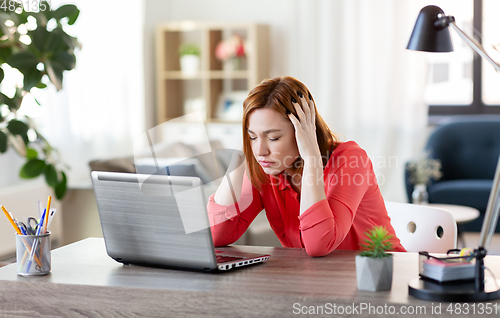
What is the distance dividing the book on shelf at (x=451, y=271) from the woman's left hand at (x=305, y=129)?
0.46 metres

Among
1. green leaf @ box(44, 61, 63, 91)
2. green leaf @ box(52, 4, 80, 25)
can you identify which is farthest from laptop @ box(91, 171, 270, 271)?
green leaf @ box(52, 4, 80, 25)

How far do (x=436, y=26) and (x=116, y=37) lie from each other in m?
3.83

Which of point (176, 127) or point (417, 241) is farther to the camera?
point (176, 127)

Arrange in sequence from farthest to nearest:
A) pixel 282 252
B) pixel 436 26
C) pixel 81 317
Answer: pixel 282 252 < pixel 436 26 < pixel 81 317

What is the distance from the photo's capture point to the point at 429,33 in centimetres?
133

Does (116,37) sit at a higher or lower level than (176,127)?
Answer: higher

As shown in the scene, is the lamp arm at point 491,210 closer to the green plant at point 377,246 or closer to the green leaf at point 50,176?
the green plant at point 377,246

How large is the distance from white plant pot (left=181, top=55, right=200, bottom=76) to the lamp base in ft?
14.5

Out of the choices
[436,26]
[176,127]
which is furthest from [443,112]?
[436,26]

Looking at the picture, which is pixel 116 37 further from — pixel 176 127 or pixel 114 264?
pixel 114 264

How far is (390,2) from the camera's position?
504cm

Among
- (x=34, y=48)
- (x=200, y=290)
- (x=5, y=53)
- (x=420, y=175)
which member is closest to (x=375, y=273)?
(x=200, y=290)

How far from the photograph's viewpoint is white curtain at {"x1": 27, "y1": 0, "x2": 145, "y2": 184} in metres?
4.15

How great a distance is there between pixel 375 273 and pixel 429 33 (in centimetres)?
57
